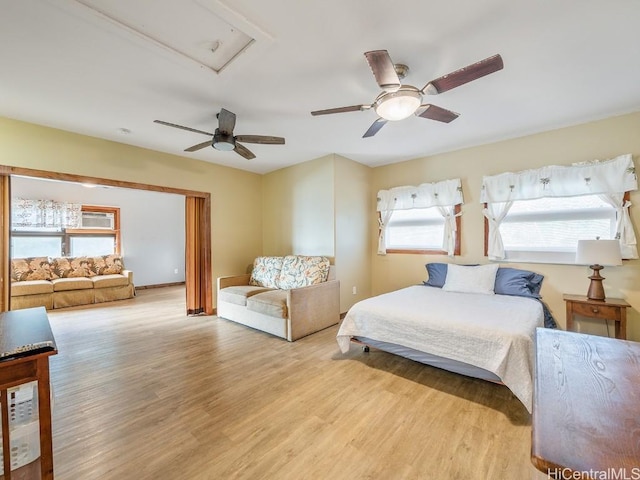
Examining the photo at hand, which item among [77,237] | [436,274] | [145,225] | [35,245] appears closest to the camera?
[436,274]

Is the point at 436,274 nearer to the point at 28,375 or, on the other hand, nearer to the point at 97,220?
the point at 28,375

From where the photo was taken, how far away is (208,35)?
1.79 metres

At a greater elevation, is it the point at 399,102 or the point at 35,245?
the point at 399,102

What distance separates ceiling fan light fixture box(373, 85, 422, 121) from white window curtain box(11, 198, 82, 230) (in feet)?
23.2

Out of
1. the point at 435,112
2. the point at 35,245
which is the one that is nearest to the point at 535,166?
the point at 435,112

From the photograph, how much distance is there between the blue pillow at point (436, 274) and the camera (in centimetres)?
371

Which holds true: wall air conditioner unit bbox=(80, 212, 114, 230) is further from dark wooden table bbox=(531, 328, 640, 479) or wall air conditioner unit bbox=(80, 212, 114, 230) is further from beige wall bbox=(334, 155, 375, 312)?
dark wooden table bbox=(531, 328, 640, 479)

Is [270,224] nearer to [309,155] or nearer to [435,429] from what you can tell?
[309,155]

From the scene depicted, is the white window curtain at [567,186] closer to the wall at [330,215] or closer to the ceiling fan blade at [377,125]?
the wall at [330,215]

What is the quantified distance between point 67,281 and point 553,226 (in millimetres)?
7999

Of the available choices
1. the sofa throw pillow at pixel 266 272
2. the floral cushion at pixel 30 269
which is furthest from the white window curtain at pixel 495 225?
the floral cushion at pixel 30 269

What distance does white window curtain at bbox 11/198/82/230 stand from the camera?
5340 millimetres

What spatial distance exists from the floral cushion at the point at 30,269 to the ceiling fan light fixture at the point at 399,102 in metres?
6.84

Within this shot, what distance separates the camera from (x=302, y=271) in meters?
4.11
